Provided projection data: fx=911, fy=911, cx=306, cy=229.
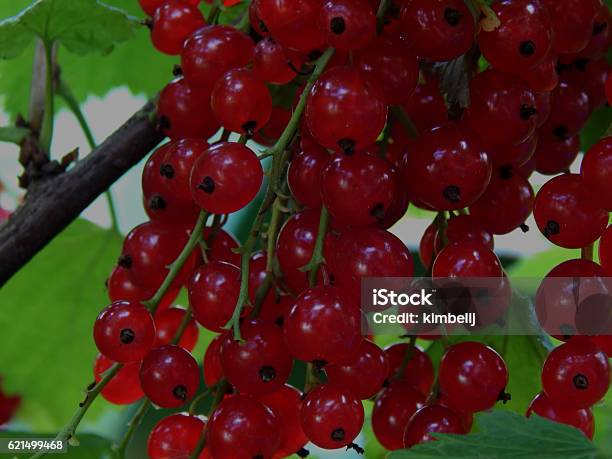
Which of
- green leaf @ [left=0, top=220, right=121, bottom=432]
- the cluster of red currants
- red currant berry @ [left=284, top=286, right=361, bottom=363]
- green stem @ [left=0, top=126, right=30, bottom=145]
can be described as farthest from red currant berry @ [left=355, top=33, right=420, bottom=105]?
green leaf @ [left=0, top=220, right=121, bottom=432]

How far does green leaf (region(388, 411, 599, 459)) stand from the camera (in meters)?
0.42

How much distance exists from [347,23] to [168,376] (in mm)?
204

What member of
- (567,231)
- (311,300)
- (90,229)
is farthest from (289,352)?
(90,229)

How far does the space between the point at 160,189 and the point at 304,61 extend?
0.11 m

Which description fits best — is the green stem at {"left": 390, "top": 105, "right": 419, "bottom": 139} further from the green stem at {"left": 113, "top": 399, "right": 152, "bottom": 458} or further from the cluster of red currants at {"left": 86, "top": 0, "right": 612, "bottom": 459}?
the green stem at {"left": 113, "top": 399, "right": 152, "bottom": 458}

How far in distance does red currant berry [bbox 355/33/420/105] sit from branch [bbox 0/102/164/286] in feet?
0.71

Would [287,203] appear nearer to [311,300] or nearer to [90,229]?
[311,300]

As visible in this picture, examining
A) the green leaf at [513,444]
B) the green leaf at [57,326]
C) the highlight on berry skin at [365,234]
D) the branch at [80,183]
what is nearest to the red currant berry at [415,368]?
the highlight on berry skin at [365,234]

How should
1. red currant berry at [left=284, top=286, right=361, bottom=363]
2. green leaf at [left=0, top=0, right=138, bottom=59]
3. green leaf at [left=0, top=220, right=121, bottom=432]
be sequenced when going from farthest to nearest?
green leaf at [left=0, top=220, right=121, bottom=432] < green leaf at [left=0, top=0, right=138, bottom=59] < red currant berry at [left=284, top=286, right=361, bottom=363]

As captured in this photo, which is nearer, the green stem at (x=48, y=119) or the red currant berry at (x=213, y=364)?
the red currant berry at (x=213, y=364)

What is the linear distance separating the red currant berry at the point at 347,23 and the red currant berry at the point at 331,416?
170mm

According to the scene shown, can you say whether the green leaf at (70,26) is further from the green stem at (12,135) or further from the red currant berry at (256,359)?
the red currant berry at (256,359)

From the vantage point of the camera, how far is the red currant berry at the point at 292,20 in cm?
46

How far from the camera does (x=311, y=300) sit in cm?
43
